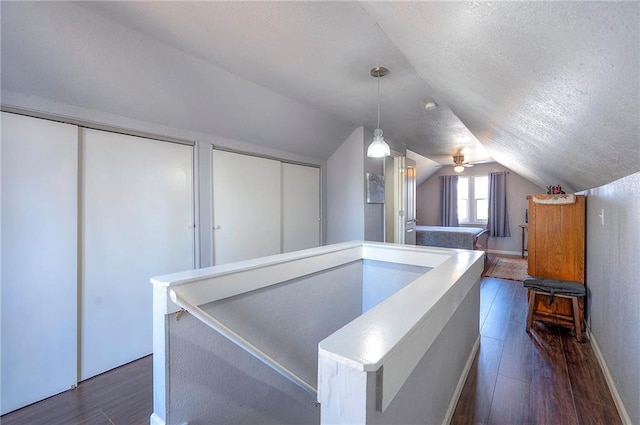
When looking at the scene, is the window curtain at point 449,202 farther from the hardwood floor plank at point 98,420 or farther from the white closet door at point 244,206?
the hardwood floor plank at point 98,420

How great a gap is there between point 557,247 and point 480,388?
1744mm

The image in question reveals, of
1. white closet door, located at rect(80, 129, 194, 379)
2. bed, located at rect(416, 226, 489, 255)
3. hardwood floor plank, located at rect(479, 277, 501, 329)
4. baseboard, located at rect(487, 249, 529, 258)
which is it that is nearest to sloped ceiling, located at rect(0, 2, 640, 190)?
white closet door, located at rect(80, 129, 194, 379)

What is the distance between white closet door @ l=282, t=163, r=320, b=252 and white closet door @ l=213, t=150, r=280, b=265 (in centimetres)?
16

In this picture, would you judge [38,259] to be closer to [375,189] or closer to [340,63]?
[340,63]

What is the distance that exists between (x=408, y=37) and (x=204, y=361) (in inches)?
79.4

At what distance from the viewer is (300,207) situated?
12.9ft

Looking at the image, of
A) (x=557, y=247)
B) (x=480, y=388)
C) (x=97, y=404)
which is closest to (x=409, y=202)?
(x=557, y=247)

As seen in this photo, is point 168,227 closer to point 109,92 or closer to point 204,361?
point 109,92

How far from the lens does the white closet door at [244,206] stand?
299cm

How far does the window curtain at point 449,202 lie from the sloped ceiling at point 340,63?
4.99 metres

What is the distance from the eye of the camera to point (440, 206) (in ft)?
25.7

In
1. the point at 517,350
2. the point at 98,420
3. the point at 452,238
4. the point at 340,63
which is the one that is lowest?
the point at 98,420

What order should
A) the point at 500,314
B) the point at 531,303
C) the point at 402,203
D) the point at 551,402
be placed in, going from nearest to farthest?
the point at 551,402
the point at 531,303
the point at 500,314
the point at 402,203

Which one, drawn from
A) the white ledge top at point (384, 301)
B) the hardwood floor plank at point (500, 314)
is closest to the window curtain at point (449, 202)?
the hardwood floor plank at point (500, 314)
